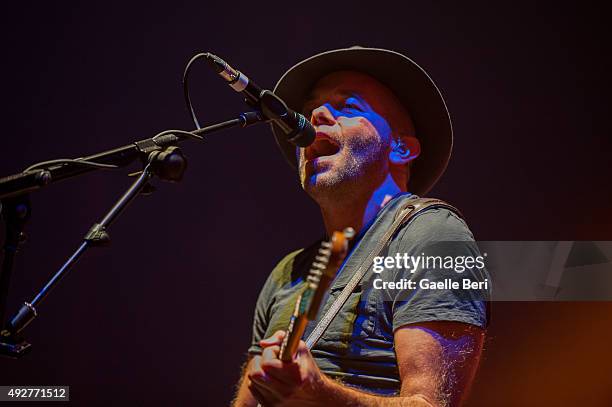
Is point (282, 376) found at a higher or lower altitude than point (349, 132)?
lower

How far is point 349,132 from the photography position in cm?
232

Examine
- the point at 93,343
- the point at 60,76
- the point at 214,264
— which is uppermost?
the point at 60,76

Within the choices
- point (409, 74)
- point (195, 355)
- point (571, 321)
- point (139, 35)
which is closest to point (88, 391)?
point (195, 355)

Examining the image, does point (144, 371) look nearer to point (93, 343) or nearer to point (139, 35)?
point (93, 343)

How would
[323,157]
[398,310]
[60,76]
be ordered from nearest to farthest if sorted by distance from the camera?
[398,310]
[323,157]
[60,76]

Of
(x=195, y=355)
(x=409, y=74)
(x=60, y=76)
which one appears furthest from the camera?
(x=60, y=76)

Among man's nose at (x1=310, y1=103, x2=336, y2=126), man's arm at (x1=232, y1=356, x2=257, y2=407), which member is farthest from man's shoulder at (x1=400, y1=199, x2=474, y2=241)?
man's arm at (x1=232, y1=356, x2=257, y2=407)

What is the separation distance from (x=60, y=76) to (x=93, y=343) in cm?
138

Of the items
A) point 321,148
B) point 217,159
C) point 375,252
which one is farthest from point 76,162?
point 217,159

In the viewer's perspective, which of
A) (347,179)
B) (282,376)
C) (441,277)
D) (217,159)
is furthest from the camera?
(217,159)

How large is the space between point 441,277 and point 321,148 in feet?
2.68

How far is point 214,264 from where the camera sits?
10.3 ft

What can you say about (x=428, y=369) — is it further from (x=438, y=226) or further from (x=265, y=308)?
(x=265, y=308)

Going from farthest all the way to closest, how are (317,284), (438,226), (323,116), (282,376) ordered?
1. (323,116)
2. (438,226)
3. (282,376)
4. (317,284)
